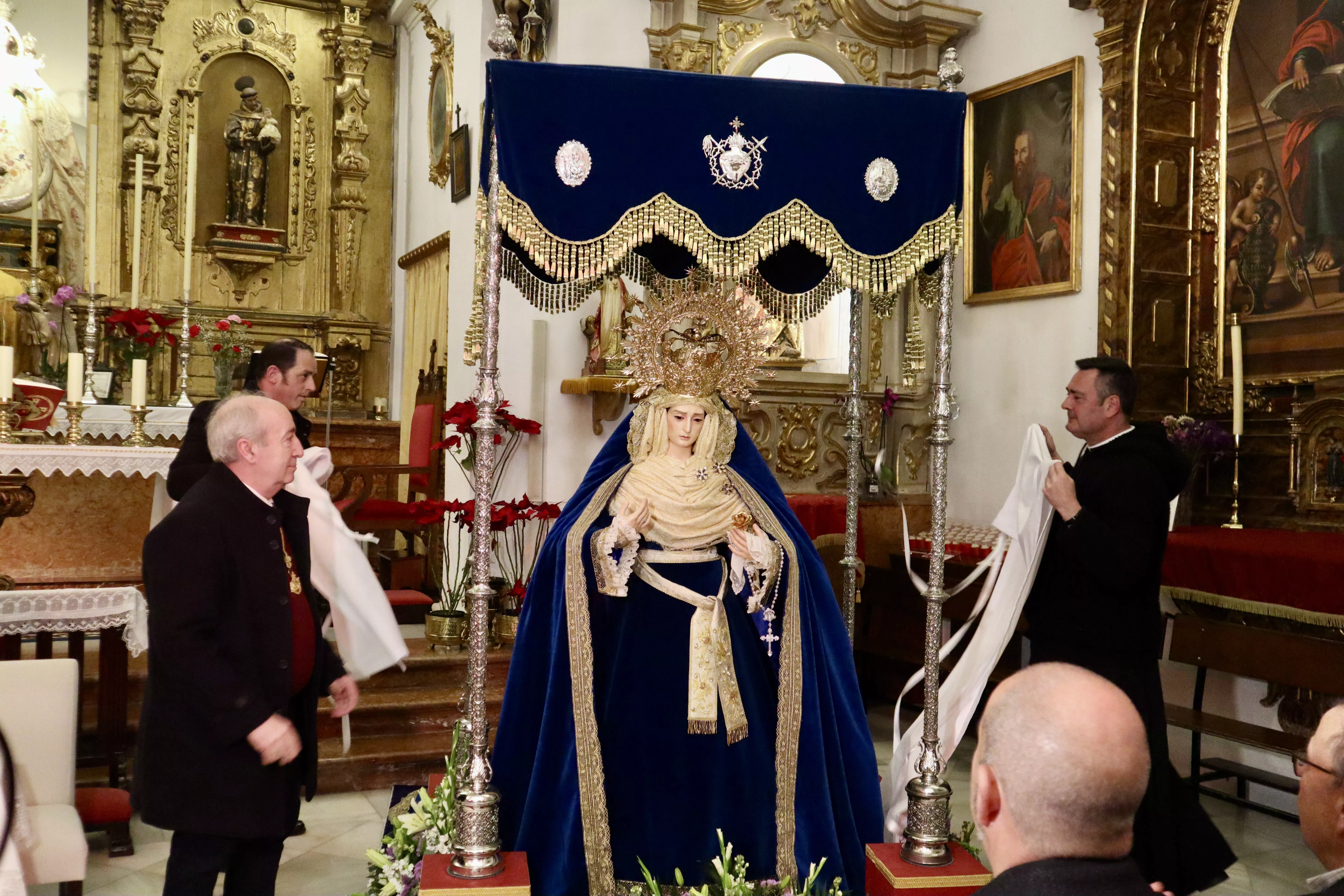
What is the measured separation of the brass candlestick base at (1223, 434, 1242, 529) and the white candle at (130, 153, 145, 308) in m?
5.66

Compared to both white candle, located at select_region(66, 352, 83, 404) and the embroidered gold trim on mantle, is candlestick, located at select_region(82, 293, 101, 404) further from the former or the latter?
the embroidered gold trim on mantle

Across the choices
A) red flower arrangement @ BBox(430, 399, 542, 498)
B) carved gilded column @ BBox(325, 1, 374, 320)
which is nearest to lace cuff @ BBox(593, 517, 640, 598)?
red flower arrangement @ BBox(430, 399, 542, 498)

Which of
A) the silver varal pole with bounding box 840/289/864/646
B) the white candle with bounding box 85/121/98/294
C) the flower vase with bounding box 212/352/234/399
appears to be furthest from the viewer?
the white candle with bounding box 85/121/98/294

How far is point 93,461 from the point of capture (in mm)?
4695

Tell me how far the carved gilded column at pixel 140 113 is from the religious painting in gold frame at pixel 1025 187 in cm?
649

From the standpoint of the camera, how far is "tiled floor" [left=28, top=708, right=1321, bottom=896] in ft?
13.4

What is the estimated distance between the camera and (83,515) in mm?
5309

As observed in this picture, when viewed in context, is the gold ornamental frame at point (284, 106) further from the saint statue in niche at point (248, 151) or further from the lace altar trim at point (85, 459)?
the lace altar trim at point (85, 459)

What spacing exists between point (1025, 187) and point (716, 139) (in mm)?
4079

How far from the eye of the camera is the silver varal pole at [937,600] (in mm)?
3719

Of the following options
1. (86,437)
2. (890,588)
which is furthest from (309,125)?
(890,588)

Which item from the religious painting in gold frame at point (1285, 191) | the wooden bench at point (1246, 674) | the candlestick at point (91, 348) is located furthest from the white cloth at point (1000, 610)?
the candlestick at point (91, 348)

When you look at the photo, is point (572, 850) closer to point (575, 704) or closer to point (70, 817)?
point (575, 704)

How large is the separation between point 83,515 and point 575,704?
3024 mm
